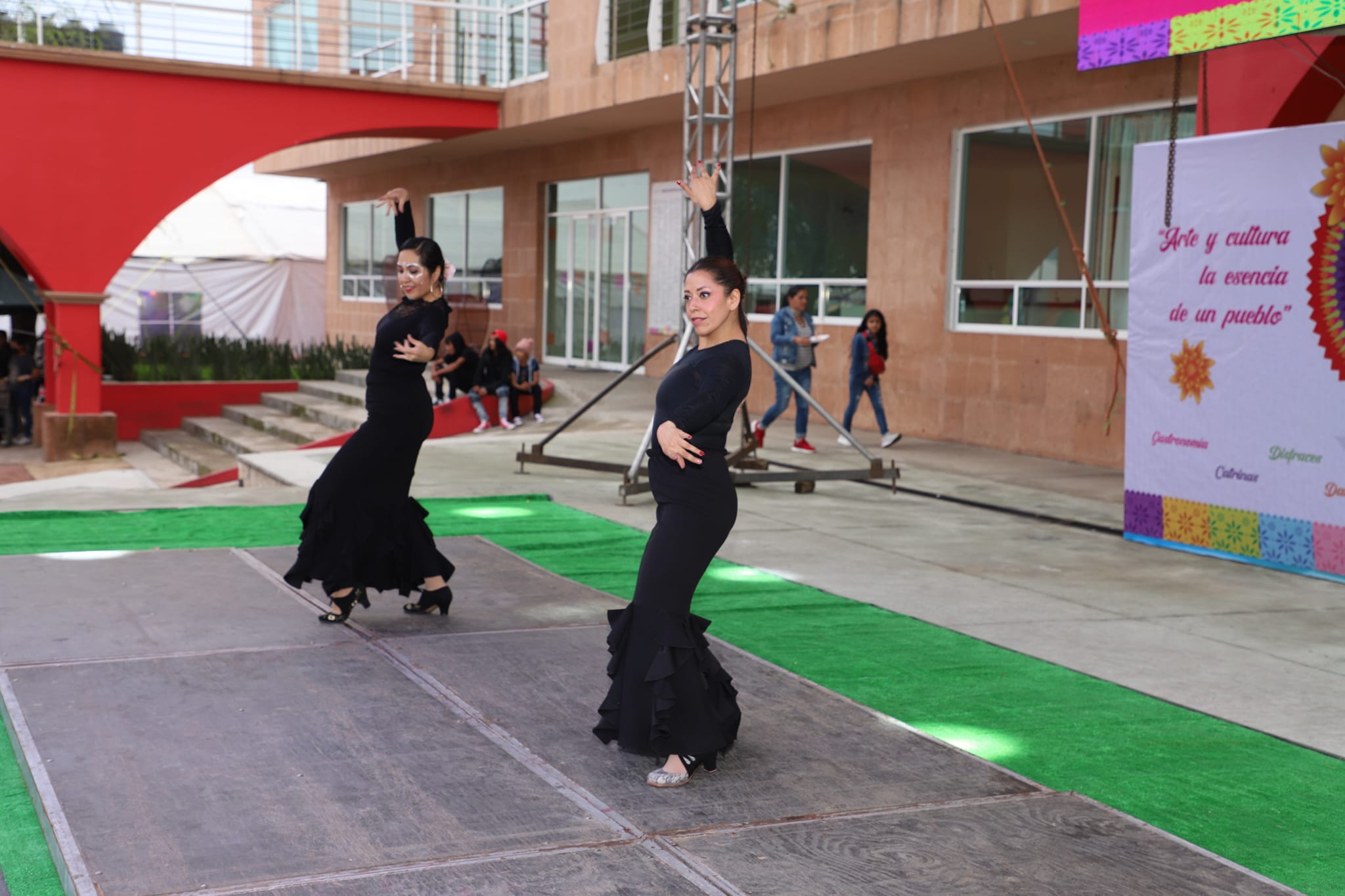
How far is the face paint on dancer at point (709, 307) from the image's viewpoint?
14.3ft

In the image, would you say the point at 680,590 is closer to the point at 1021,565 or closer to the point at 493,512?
the point at 1021,565

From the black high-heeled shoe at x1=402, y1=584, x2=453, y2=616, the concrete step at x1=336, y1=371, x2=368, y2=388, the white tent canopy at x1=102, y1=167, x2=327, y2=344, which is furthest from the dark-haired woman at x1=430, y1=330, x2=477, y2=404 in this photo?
the white tent canopy at x1=102, y1=167, x2=327, y2=344

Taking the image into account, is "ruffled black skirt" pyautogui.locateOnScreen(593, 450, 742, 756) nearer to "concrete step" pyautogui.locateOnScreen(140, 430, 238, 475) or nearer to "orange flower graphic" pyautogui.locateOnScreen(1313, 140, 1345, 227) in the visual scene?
"orange flower graphic" pyautogui.locateOnScreen(1313, 140, 1345, 227)

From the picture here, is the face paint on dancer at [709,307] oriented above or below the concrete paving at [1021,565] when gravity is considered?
above

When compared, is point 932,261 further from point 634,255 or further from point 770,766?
point 770,766

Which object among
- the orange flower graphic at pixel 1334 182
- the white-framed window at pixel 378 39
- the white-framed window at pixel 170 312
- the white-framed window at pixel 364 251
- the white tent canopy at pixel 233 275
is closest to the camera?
the orange flower graphic at pixel 1334 182

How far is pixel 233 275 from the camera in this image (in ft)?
98.3

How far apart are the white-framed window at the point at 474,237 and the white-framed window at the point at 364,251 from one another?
1530 millimetres

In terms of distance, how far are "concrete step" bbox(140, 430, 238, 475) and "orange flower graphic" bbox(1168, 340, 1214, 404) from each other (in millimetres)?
11541

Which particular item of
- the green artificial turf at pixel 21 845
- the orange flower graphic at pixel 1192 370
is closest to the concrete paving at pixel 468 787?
the green artificial turf at pixel 21 845

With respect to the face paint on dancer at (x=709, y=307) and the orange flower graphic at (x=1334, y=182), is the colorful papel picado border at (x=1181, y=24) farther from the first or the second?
the face paint on dancer at (x=709, y=307)

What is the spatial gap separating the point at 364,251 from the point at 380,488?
2361 centimetres

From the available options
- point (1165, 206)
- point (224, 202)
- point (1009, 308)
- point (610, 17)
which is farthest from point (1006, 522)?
point (224, 202)

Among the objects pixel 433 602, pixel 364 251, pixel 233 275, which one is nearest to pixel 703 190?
pixel 433 602
